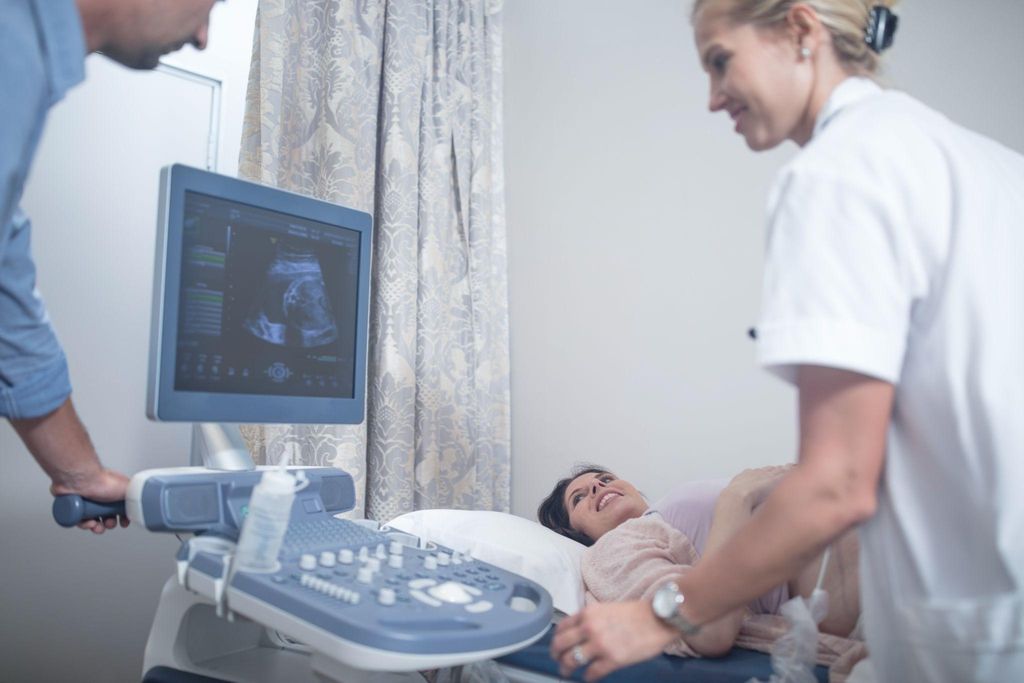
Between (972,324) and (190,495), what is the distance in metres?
0.99

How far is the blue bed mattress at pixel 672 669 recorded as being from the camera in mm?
1190

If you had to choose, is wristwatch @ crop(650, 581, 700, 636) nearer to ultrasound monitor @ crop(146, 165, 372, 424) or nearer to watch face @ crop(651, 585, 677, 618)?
watch face @ crop(651, 585, 677, 618)

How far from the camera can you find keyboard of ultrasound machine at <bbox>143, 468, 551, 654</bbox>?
846mm

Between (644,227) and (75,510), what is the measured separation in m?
1.65

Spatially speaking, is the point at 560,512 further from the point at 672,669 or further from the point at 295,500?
the point at 295,500

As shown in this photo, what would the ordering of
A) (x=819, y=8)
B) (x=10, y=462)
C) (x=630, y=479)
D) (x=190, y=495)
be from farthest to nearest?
(x=630, y=479) → (x=10, y=462) → (x=190, y=495) → (x=819, y=8)

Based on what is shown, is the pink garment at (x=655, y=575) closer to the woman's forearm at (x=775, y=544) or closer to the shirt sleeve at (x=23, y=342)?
the woman's forearm at (x=775, y=544)

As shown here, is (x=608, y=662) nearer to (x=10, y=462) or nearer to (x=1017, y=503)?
(x=1017, y=503)

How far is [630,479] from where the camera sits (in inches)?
87.4

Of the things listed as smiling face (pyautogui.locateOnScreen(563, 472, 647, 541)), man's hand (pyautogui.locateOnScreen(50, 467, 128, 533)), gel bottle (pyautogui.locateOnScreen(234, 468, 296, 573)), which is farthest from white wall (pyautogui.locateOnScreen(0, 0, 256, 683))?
gel bottle (pyautogui.locateOnScreen(234, 468, 296, 573))

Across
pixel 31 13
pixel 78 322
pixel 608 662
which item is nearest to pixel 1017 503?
pixel 608 662

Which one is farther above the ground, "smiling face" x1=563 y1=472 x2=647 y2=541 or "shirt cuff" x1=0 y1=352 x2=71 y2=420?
"shirt cuff" x1=0 y1=352 x2=71 y2=420

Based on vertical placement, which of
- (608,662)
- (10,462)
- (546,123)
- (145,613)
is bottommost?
(145,613)

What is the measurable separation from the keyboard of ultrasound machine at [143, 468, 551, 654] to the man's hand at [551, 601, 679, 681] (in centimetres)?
9
